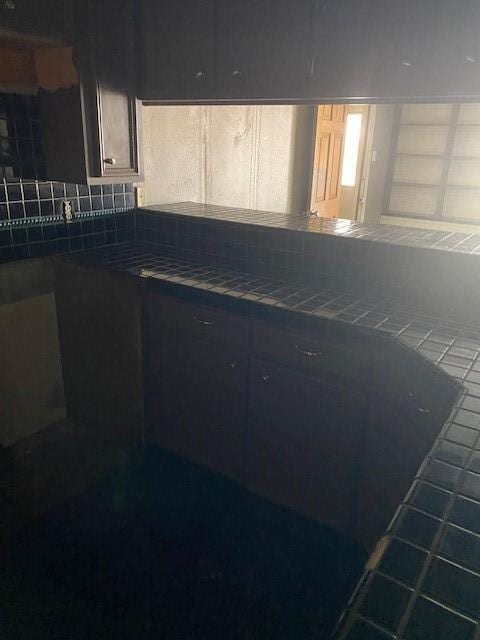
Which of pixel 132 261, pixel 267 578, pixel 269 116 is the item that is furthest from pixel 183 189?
pixel 267 578

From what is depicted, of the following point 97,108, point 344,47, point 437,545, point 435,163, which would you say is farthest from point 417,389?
point 435,163

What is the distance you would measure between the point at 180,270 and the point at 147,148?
843 mm

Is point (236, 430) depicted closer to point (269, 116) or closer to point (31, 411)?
point (31, 411)

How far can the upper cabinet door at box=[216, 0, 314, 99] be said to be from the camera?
1819mm

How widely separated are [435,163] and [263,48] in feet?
12.7

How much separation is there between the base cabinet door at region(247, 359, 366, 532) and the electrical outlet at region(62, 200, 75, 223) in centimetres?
120

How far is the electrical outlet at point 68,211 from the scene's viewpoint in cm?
237

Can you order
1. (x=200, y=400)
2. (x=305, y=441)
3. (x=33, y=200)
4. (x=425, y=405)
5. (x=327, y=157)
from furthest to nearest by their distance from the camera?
(x=327, y=157)
(x=33, y=200)
(x=200, y=400)
(x=305, y=441)
(x=425, y=405)

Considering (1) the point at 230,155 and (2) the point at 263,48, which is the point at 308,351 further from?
(1) the point at 230,155

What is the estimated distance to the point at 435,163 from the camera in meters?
5.18

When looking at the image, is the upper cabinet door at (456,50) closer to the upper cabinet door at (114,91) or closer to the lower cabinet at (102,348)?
the upper cabinet door at (114,91)

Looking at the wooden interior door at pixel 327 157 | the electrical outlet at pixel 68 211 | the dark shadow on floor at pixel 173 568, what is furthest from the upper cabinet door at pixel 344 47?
the wooden interior door at pixel 327 157

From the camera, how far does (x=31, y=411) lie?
7.91ft

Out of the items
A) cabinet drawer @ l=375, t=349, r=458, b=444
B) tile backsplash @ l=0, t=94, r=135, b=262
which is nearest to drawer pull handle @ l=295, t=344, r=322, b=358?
cabinet drawer @ l=375, t=349, r=458, b=444
